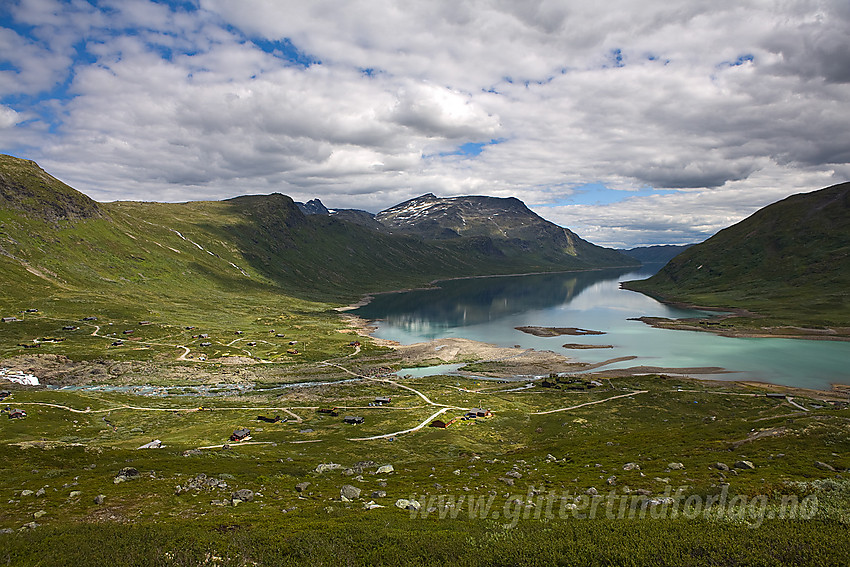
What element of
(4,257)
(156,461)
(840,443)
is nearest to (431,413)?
(156,461)

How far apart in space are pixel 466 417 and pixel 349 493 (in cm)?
5116

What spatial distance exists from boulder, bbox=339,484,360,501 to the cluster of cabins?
139 feet

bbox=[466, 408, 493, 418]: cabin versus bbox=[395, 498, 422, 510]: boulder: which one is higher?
bbox=[395, 498, 422, 510]: boulder

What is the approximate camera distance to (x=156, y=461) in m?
49.5

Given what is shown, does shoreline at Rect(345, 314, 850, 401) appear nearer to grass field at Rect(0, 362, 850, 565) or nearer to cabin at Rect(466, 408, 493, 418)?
grass field at Rect(0, 362, 850, 565)

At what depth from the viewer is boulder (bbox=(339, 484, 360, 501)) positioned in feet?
130

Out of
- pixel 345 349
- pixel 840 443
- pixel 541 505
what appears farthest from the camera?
pixel 345 349

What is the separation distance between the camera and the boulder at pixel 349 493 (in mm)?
39531

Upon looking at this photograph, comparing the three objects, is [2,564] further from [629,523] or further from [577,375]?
[577,375]

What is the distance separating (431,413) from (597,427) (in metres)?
34.1

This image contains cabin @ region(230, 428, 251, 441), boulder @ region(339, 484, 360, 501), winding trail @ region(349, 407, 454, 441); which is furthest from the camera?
winding trail @ region(349, 407, 454, 441)

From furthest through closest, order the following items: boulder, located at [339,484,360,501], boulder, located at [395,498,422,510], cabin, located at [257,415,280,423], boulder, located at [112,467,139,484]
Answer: cabin, located at [257,415,280,423], boulder, located at [112,467,139,484], boulder, located at [339,484,360,501], boulder, located at [395,498,422,510]

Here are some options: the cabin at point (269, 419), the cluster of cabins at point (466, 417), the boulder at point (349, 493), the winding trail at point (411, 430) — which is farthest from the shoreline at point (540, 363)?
the boulder at point (349, 493)

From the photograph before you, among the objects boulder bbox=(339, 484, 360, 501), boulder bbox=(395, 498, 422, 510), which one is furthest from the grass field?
boulder bbox=(339, 484, 360, 501)
